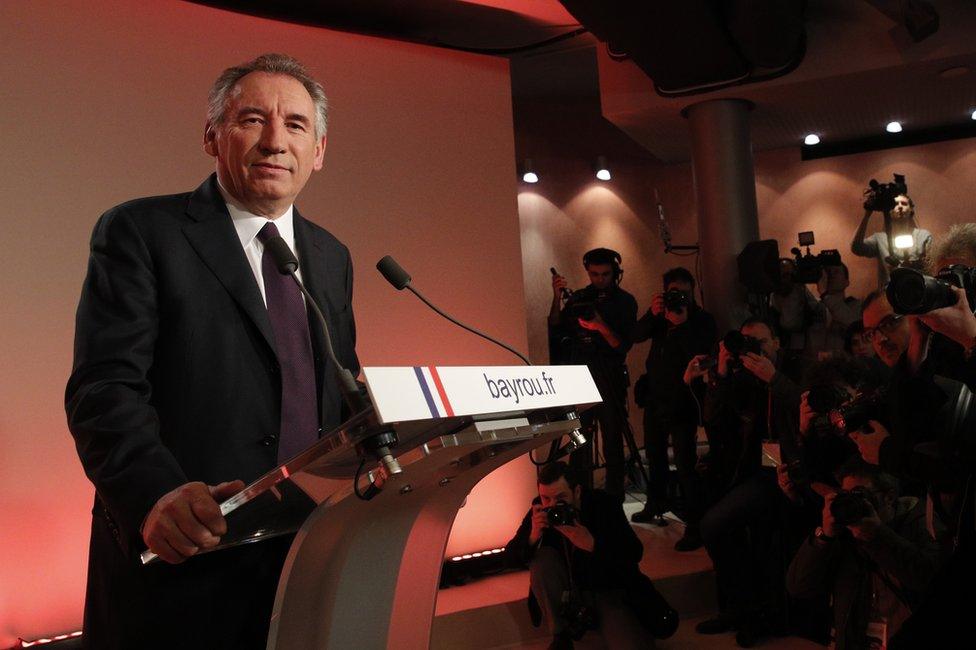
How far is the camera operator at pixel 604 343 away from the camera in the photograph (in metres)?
4.71

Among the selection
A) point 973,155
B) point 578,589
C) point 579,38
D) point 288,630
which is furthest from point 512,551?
point 973,155

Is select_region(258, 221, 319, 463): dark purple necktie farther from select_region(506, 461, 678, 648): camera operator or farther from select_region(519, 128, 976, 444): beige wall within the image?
select_region(519, 128, 976, 444): beige wall

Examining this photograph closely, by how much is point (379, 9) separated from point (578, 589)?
2902 mm

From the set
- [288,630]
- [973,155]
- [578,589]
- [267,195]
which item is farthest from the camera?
[973,155]

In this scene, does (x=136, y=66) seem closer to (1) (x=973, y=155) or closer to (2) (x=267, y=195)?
(2) (x=267, y=195)

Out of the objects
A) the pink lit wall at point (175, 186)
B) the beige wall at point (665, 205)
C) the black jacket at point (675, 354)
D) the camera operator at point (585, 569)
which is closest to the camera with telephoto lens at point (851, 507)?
the camera operator at point (585, 569)

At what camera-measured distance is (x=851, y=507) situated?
2740mm

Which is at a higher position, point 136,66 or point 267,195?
point 136,66

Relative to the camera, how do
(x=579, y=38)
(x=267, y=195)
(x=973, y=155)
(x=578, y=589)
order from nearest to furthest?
(x=267, y=195) < (x=578, y=589) < (x=579, y=38) < (x=973, y=155)

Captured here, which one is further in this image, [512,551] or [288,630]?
[512,551]

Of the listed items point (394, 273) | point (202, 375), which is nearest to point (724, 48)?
point (394, 273)

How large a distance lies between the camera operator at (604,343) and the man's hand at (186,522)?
11.8ft

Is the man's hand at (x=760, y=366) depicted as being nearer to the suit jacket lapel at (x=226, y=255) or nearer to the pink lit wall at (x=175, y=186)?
the pink lit wall at (x=175, y=186)

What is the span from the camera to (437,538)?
1.26 meters
